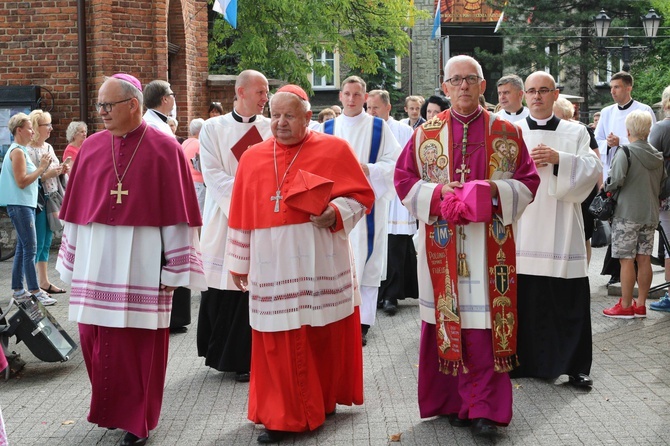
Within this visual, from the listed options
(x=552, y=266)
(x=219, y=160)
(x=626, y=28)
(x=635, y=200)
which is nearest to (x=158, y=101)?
(x=219, y=160)

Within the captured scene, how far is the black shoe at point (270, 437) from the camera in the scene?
6.35 metres

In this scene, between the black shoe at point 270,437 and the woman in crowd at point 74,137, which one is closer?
the black shoe at point 270,437

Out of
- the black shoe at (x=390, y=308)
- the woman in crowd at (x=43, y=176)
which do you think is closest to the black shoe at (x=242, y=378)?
the black shoe at (x=390, y=308)

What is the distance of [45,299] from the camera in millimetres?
11586

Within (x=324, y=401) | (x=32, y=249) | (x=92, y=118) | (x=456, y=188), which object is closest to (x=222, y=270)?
(x=324, y=401)

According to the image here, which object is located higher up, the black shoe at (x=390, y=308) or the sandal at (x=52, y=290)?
the sandal at (x=52, y=290)

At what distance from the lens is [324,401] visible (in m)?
6.79

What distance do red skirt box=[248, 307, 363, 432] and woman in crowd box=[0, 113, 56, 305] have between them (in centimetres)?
533

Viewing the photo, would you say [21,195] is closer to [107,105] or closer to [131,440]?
[107,105]

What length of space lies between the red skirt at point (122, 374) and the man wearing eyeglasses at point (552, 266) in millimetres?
2858

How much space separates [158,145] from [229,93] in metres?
13.2

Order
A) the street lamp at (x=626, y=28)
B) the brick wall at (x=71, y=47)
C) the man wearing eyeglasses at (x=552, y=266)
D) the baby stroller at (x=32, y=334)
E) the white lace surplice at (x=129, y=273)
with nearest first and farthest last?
the white lace surplice at (x=129, y=273) < the man wearing eyeglasses at (x=552, y=266) < the baby stroller at (x=32, y=334) < the brick wall at (x=71, y=47) < the street lamp at (x=626, y=28)

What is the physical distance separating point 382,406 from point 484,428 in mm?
1093

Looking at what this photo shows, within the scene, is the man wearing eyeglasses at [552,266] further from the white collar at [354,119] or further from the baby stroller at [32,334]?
the baby stroller at [32,334]
